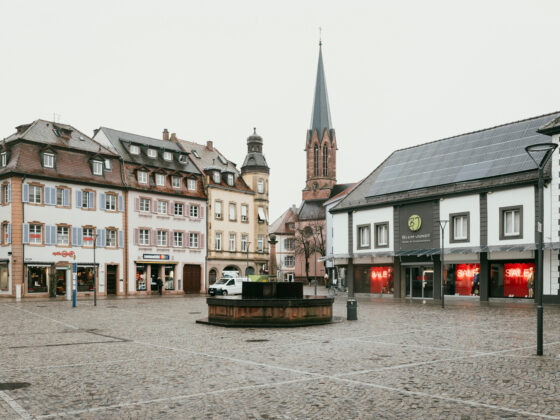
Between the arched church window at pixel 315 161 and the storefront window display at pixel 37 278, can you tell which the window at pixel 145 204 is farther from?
the arched church window at pixel 315 161

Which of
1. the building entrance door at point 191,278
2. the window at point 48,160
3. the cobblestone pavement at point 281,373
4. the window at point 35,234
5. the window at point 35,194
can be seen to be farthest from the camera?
the building entrance door at point 191,278

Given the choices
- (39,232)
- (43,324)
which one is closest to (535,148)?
(43,324)

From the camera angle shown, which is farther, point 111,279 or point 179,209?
point 179,209

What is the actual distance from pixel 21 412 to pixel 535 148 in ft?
36.3

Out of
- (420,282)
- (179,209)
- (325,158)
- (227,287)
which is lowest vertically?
(227,287)

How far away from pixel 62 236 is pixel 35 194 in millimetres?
3950

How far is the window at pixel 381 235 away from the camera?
145 feet

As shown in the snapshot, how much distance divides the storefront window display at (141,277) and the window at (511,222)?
104 ft

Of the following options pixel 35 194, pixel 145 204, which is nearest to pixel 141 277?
pixel 145 204

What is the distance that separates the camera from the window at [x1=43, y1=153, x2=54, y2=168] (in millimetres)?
47938

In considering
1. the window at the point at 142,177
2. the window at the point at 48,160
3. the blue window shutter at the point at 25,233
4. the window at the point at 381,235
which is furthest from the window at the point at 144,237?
the window at the point at 381,235

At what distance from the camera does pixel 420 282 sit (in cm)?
4172

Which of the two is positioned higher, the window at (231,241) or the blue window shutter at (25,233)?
the blue window shutter at (25,233)

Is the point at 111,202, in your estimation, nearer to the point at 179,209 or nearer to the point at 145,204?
the point at 145,204
